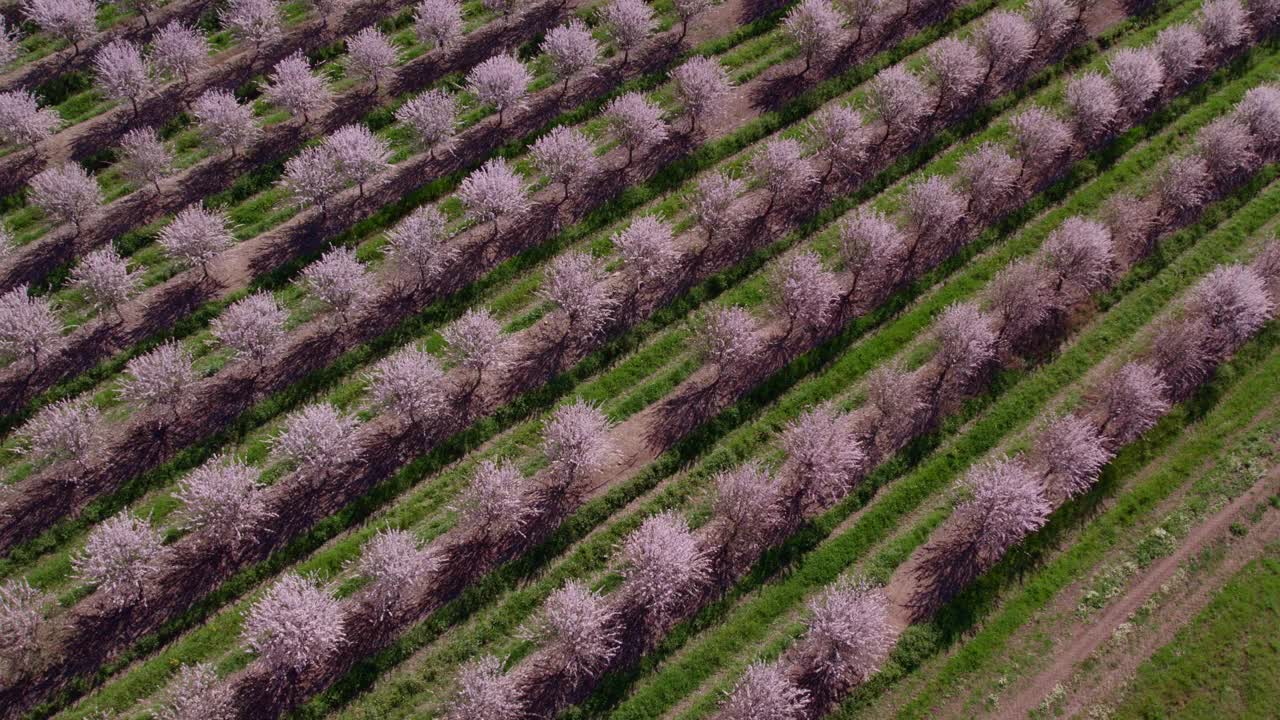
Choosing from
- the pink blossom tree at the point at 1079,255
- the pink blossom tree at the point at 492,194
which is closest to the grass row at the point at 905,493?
the pink blossom tree at the point at 1079,255

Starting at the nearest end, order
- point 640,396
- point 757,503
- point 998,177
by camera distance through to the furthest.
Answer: point 757,503 → point 640,396 → point 998,177

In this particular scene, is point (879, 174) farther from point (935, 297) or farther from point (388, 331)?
point (388, 331)

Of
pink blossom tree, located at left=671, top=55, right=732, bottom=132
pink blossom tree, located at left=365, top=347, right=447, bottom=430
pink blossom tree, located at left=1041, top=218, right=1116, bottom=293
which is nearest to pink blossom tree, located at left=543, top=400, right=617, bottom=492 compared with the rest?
pink blossom tree, located at left=365, top=347, right=447, bottom=430

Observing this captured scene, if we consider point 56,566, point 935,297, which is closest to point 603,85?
point 935,297

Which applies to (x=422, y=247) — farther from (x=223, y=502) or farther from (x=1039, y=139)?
(x=1039, y=139)

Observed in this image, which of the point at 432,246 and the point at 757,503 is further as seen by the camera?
the point at 432,246

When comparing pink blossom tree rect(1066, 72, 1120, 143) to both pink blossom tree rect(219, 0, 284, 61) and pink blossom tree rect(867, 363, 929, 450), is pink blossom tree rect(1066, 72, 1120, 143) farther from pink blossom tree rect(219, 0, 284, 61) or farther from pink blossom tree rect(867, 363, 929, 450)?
pink blossom tree rect(219, 0, 284, 61)

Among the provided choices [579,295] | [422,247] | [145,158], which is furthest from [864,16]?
[145,158]
